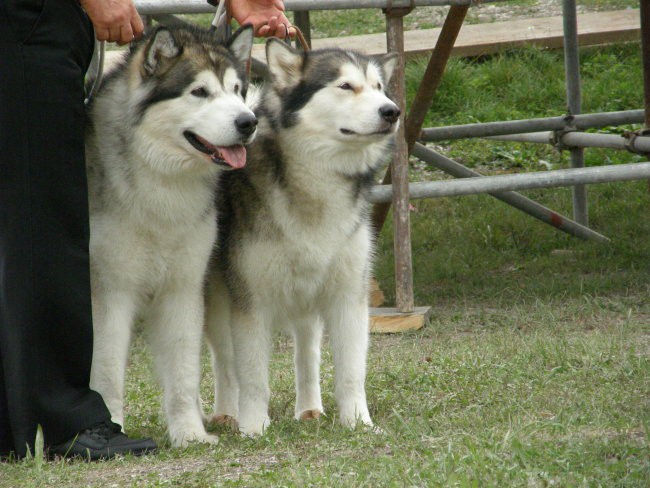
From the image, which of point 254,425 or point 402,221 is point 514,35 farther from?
point 254,425

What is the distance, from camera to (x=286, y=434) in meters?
3.67

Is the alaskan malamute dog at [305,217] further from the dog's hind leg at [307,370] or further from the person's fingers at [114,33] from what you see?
the person's fingers at [114,33]

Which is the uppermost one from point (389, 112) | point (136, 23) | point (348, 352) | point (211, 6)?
point (211, 6)

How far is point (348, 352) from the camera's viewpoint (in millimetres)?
4008

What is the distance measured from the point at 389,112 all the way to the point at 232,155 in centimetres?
65

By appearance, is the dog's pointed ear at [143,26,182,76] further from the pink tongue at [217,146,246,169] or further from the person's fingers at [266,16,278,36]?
the person's fingers at [266,16,278,36]

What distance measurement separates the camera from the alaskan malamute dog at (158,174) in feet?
11.7

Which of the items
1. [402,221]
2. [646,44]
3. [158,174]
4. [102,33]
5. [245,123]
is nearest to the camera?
[102,33]

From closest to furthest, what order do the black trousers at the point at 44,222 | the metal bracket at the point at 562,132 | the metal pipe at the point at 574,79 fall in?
the black trousers at the point at 44,222 < the metal pipe at the point at 574,79 < the metal bracket at the point at 562,132

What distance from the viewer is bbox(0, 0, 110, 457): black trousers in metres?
3.19

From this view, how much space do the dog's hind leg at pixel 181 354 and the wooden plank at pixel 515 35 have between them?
5669 millimetres

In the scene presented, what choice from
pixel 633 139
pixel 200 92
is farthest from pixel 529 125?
pixel 200 92

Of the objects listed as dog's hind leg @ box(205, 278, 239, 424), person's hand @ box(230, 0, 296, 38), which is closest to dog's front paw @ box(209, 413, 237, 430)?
dog's hind leg @ box(205, 278, 239, 424)

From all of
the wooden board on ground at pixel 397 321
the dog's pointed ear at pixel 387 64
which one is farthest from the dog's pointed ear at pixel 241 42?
the wooden board on ground at pixel 397 321
